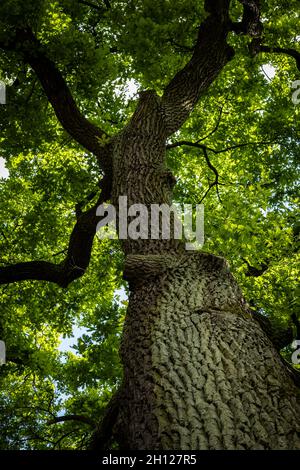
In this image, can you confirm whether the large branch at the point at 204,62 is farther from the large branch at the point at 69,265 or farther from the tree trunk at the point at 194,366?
the tree trunk at the point at 194,366

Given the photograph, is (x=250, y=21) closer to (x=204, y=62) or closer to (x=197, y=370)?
(x=204, y=62)

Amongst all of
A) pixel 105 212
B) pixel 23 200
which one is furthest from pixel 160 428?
pixel 23 200

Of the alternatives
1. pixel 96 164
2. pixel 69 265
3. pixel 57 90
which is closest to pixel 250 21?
pixel 57 90

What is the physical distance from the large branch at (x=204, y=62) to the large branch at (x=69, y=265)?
2.20 metres

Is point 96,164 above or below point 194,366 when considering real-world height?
above

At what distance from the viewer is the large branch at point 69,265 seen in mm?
7133

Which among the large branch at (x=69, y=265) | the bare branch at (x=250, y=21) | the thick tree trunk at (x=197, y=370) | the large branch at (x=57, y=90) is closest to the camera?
the thick tree trunk at (x=197, y=370)

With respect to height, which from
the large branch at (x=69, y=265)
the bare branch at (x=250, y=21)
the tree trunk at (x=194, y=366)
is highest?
the bare branch at (x=250, y=21)

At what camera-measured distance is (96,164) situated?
1028 centimetres

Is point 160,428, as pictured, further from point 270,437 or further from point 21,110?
point 21,110

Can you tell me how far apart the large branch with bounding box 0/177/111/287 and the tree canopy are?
0.40ft

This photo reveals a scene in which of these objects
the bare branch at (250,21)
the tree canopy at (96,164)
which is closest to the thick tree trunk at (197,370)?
the tree canopy at (96,164)

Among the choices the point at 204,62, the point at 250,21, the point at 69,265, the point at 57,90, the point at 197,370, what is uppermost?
the point at 250,21

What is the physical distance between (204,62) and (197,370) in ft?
18.3
